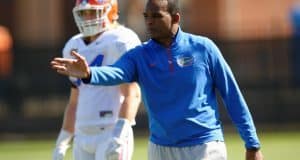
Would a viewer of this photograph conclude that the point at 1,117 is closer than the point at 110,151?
No

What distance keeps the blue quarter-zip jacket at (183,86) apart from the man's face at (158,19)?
8cm

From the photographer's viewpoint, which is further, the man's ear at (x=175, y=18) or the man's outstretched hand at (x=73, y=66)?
the man's ear at (x=175, y=18)

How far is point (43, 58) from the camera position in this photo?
19438 millimetres

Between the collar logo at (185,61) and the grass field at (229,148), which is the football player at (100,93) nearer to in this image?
the collar logo at (185,61)

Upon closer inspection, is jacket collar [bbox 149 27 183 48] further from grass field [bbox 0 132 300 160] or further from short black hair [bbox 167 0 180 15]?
grass field [bbox 0 132 300 160]

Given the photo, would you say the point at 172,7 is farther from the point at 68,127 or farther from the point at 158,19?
the point at 68,127

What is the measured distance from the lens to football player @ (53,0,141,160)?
7.54 meters

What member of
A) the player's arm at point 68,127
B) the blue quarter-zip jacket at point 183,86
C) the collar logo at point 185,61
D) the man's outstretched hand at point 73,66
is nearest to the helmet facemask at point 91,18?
the player's arm at point 68,127

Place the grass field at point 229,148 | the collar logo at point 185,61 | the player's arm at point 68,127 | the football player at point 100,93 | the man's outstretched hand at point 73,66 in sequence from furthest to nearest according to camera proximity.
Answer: the grass field at point 229,148 → the player's arm at point 68,127 → the football player at point 100,93 → the collar logo at point 185,61 → the man's outstretched hand at point 73,66

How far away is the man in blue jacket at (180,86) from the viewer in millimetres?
6625

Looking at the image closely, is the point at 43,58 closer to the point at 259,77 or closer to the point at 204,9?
the point at 259,77

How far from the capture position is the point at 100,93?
25.3 ft

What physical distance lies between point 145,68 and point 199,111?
0.44 meters

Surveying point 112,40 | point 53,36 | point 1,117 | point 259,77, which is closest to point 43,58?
point 1,117
